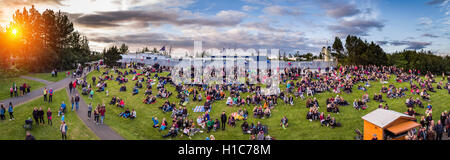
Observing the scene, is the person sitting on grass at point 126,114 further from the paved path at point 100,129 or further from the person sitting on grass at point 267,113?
the person sitting on grass at point 267,113

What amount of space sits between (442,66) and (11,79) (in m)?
101

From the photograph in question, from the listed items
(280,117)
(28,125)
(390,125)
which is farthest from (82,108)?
(390,125)

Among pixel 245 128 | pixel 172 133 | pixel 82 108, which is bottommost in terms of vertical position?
pixel 172 133

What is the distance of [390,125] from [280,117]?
Result: 31.1ft

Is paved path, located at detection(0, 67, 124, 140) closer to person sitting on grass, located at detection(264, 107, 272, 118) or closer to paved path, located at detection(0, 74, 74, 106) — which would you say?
paved path, located at detection(0, 74, 74, 106)

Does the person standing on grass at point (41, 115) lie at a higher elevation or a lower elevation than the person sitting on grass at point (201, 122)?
higher

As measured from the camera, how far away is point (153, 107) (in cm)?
2538

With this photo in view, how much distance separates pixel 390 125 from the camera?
524 inches

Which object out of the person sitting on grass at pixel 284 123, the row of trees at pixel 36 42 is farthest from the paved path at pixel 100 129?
the row of trees at pixel 36 42

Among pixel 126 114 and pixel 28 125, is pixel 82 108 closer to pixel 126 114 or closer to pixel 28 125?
pixel 126 114

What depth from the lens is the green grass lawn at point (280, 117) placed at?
17.9m

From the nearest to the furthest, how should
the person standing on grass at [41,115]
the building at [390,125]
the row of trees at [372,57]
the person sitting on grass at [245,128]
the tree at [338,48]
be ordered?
→ the building at [390,125], the person standing on grass at [41,115], the person sitting on grass at [245,128], the row of trees at [372,57], the tree at [338,48]

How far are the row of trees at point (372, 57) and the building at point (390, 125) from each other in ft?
161

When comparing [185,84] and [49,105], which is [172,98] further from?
[49,105]
